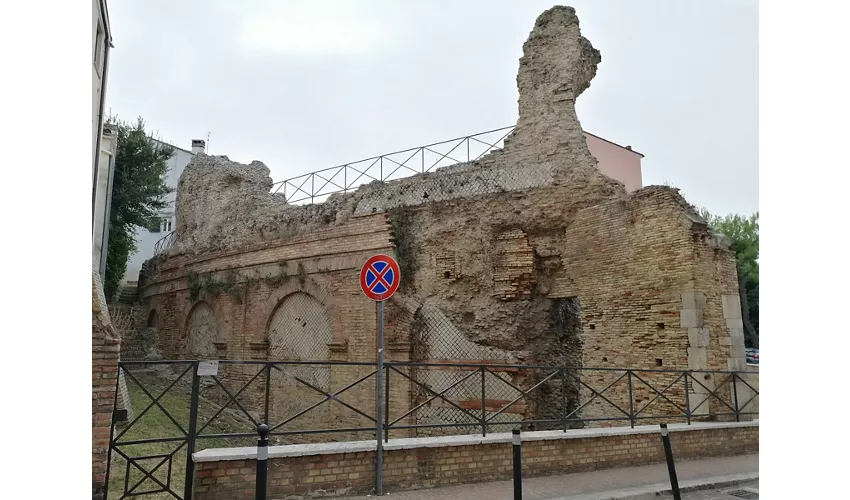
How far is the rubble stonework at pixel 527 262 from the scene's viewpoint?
866 centimetres

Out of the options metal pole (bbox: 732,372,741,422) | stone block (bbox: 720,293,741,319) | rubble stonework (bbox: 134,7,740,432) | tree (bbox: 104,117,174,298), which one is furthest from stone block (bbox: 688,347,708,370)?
tree (bbox: 104,117,174,298)

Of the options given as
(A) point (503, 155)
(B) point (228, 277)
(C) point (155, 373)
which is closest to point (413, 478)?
(A) point (503, 155)

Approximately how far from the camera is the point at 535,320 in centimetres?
1014

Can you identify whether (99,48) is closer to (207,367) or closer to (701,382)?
(207,367)

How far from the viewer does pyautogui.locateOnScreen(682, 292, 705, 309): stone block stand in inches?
327

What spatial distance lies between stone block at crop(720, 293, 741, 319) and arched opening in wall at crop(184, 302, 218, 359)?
454 inches

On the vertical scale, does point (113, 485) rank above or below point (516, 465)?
below

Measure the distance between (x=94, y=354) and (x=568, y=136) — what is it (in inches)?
328

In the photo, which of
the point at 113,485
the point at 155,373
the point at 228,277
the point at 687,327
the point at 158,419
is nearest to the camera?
the point at 113,485

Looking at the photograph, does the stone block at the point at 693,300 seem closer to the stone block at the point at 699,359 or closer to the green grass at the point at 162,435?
the stone block at the point at 699,359

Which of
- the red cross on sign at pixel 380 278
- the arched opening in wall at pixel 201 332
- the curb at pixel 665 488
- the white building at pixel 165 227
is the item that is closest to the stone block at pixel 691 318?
the curb at pixel 665 488

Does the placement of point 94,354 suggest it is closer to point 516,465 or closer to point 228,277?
point 516,465

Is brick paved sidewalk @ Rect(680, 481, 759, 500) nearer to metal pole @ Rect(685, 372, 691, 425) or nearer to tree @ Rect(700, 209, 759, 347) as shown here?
metal pole @ Rect(685, 372, 691, 425)
